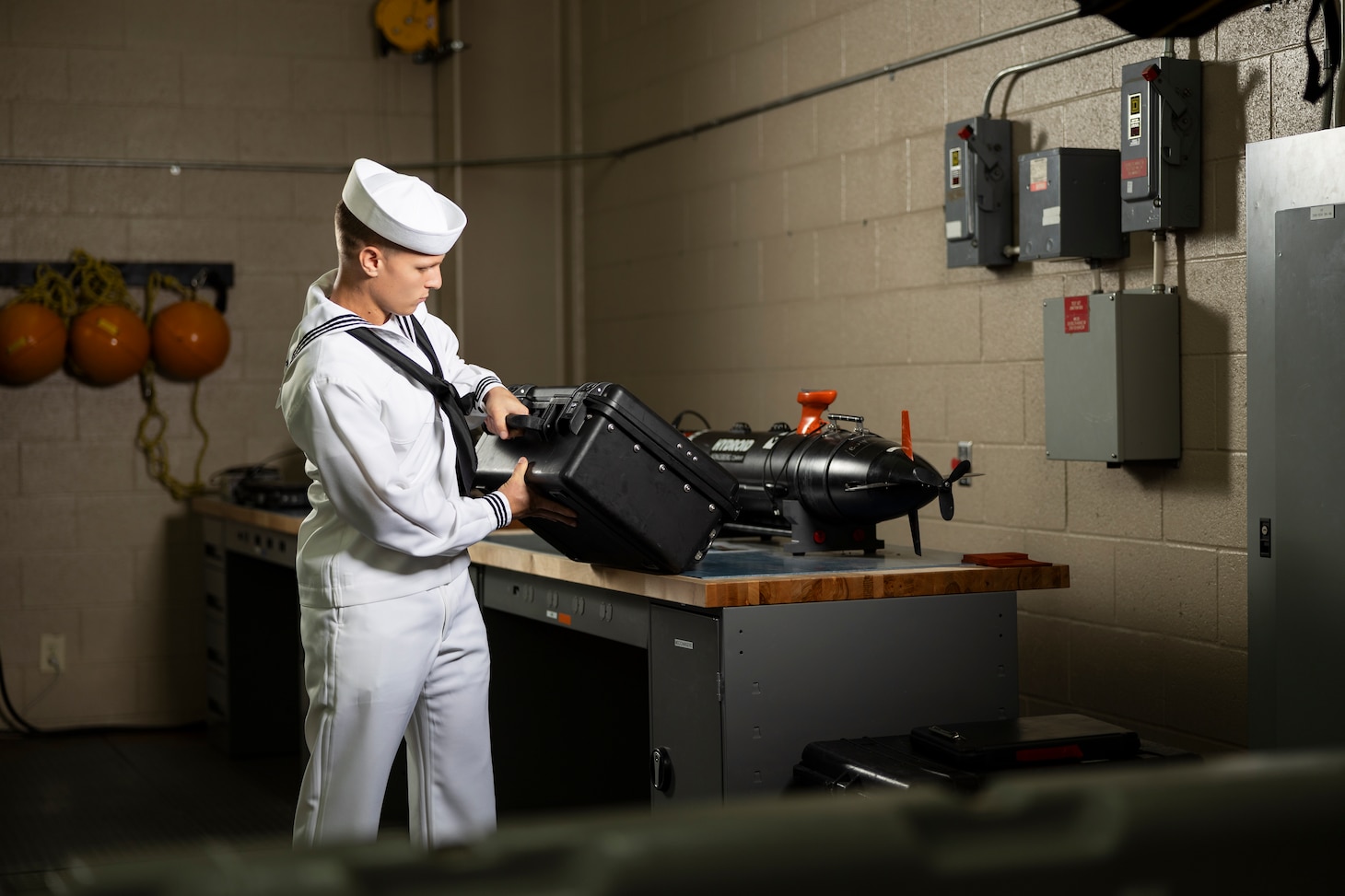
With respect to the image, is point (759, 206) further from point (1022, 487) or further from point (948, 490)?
point (948, 490)

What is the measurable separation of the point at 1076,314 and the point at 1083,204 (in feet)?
0.87

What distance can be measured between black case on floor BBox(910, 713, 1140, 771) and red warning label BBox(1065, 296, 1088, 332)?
3.91ft

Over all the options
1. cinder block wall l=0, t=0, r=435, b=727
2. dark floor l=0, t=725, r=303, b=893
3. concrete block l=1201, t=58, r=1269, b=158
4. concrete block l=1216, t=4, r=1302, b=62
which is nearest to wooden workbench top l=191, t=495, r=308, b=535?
cinder block wall l=0, t=0, r=435, b=727

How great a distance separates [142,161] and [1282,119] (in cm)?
446

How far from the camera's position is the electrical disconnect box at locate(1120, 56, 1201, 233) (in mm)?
3055

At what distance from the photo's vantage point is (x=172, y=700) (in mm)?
5719

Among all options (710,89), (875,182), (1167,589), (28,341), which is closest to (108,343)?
(28,341)

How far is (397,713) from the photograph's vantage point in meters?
2.24

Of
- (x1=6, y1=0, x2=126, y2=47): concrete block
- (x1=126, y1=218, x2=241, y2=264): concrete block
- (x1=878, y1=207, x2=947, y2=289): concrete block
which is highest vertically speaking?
(x1=6, y1=0, x2=126, y2=47): concrete block

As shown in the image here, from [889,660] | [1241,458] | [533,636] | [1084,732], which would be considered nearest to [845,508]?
[889,660]

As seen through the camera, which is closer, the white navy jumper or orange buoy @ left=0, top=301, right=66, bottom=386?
the white navy jumper

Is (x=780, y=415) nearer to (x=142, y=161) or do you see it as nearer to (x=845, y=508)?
(x=845, y=508)

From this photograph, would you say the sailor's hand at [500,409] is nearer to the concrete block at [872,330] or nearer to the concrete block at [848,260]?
the concrete block at [872,330]

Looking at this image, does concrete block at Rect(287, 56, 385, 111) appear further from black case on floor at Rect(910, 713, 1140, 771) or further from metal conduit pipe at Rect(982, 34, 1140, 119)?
black case on floor at Rect(910, 713, 1140, 771)
